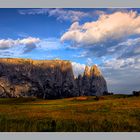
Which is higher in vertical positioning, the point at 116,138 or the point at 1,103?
the point at 1,103

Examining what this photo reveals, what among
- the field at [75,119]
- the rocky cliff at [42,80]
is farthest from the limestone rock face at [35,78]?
the field at [75,119]

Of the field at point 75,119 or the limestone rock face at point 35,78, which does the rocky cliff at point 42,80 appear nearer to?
the limestone rock face at point 35,78

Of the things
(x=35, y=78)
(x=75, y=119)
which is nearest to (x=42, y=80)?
(x=35, y=78)

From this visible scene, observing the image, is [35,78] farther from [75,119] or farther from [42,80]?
[75,119]

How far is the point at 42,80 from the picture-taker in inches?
2173

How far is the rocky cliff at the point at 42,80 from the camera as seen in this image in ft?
168

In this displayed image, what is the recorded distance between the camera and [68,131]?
23.9 meters

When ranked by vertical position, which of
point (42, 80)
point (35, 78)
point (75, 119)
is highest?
point (35, 78)

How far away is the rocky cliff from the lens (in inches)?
2021

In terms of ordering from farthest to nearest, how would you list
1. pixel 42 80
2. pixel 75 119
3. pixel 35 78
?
pixel 35 78 → pixel 42 80 → pixel 75 119

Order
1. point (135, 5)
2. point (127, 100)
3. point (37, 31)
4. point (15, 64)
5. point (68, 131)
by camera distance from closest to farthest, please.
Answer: point (68, 131) < point (135, 5) < point (127, 100) < point (37, 31) < point (15, 64)

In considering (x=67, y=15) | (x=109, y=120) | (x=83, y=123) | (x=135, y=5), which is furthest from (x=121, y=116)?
(x=67, y=15)

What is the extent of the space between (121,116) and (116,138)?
554cm

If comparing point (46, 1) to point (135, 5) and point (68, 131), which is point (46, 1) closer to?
point (135, 5)
